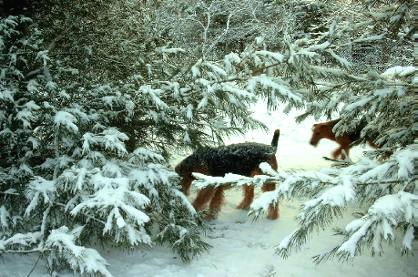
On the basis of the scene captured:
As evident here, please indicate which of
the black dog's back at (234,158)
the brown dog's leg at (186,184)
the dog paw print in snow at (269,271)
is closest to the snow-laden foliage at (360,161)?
the dog paw print in snow at (269,271)

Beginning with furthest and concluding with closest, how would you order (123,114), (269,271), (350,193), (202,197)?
(202,197) < (123,114) < (269,271) < (350,193)

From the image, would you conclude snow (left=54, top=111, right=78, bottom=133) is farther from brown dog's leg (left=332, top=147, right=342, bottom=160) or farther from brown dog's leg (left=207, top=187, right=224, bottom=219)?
brown dog's leg (left=332, top=147, right=342, bottom=160)

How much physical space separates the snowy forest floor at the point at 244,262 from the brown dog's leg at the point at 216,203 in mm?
512

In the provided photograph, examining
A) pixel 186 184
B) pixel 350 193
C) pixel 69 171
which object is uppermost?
pixel 350 193

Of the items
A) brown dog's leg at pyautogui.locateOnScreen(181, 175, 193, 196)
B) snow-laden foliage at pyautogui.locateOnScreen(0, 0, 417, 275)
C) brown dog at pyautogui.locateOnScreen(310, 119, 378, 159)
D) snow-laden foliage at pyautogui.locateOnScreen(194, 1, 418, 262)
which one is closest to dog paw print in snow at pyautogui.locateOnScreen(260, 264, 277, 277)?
snow-laden foliage at pyautogui.locateOnScreen(194, 1, 418, 262)

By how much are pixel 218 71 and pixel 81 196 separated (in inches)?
82.2

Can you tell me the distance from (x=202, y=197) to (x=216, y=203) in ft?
0.80

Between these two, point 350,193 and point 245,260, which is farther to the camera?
point 245,260

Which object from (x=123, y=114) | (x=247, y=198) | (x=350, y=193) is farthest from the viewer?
(x=247, y=198)

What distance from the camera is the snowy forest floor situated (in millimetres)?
4816

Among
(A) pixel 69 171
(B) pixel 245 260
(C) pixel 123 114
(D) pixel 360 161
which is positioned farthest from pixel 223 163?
(D) pixel 360 161

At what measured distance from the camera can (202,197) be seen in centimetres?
628

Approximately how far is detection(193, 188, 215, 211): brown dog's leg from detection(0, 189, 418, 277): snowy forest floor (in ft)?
1.85

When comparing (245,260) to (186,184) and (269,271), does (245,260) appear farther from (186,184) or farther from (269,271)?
(186,184)
